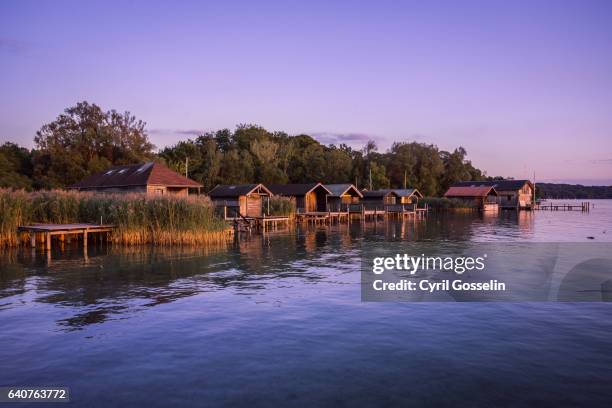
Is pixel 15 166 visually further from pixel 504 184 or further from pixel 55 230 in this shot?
pixel 504 184

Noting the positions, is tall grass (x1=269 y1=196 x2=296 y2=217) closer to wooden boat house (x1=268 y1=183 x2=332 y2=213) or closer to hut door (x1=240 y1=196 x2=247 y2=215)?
hut door (x1=240 y1=196 x2=247 y2=215)

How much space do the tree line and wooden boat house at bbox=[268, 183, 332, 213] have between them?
16087mm

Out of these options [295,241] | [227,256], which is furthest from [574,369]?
[295,241]

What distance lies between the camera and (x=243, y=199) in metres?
47.6

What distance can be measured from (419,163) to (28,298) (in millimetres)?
102109

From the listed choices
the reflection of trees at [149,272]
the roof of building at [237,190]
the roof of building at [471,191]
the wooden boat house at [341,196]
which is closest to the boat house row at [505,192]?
the roof of building at [471,191]

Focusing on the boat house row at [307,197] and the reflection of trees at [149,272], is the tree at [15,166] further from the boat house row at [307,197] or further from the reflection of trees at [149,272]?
the reflection of trees at [149,272]

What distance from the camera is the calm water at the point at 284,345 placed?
7910 mm

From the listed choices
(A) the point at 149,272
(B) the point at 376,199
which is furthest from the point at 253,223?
(B) the point at 376,199

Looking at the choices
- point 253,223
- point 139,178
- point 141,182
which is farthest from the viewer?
point 253,223

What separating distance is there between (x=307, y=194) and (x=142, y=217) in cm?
3195

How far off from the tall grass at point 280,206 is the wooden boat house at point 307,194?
17.6ft

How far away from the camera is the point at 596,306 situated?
13758 millimetres

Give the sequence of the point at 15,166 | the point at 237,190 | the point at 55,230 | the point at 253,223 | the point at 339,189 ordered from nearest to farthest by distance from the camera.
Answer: the point at 55,230 → the point at 253,223 → the point at 237,190 → the point at 339,189 → the point at 15,166
